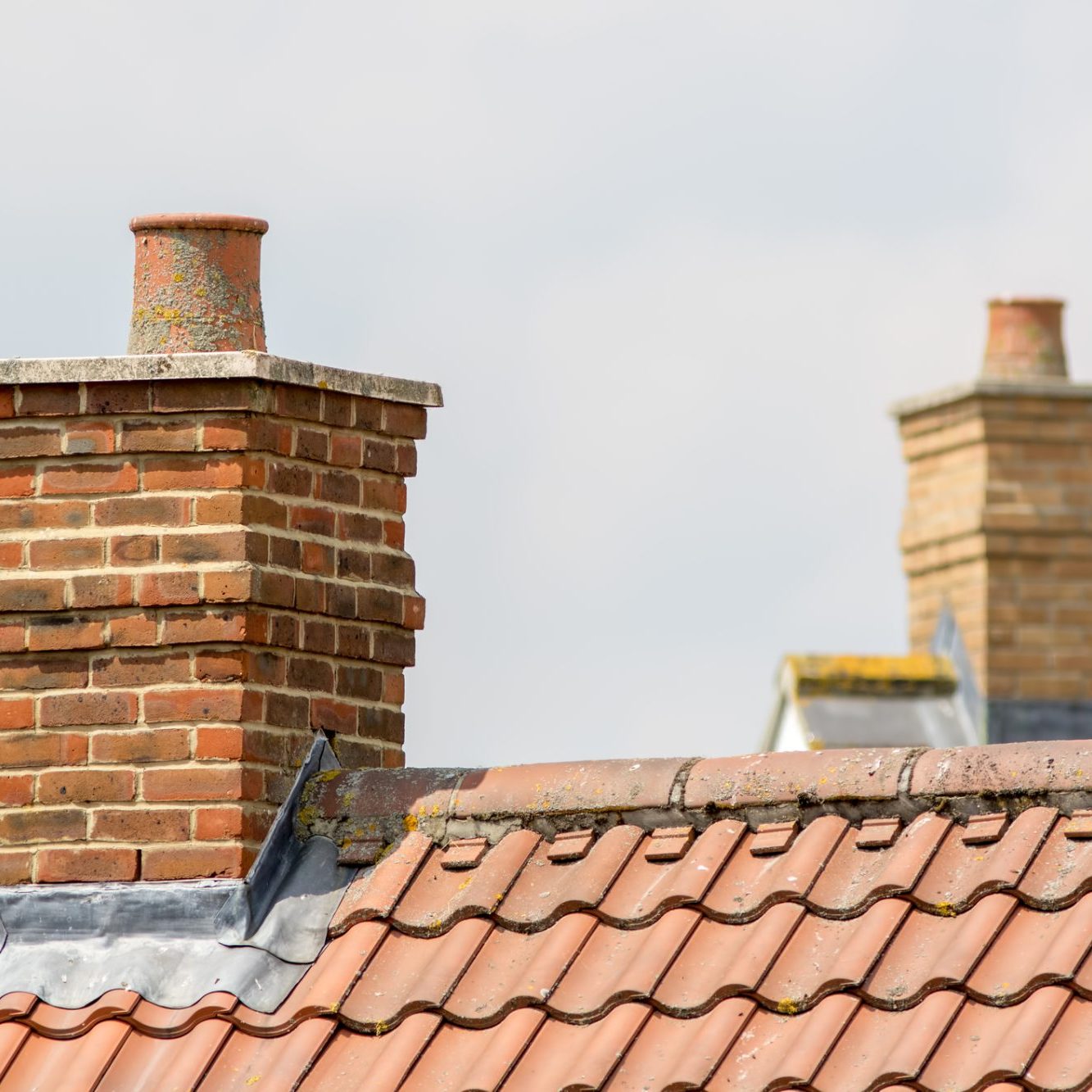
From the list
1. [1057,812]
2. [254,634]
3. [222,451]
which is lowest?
[1057,812]

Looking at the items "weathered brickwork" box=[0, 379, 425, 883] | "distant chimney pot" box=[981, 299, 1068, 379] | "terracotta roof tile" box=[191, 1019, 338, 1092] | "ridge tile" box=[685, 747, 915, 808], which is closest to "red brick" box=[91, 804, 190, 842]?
"weathered brickwork" box=[0, 379, 425, 883]

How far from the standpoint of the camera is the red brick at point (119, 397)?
20.8 ft

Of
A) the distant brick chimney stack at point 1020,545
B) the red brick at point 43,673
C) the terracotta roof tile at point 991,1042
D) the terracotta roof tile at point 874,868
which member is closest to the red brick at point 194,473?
the red brick at point 43,673

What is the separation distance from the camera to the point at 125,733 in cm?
625

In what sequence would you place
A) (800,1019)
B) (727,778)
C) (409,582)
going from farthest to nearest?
(409,582), (727,778), (800,1019)

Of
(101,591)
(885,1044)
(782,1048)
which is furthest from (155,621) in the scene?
(885,1044)

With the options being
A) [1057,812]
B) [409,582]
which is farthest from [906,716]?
[1057,812]

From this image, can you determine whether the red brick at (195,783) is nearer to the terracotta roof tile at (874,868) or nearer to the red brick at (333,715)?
the red brick at (333,715)

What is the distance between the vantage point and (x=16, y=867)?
246 inches

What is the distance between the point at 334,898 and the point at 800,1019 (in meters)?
1.27

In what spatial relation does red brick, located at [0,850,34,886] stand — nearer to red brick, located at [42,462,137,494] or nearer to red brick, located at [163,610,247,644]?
red brick, located at [163,610,247,644]

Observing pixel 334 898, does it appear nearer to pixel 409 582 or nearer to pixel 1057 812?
pixel 409 582

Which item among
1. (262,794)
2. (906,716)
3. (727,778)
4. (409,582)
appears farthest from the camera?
(906,716)

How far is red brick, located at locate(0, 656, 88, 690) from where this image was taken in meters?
6.31
